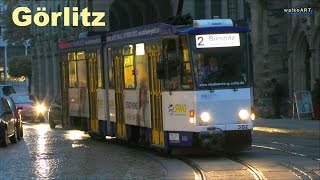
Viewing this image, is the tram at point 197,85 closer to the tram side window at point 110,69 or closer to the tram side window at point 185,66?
the tram side window at point 185,66

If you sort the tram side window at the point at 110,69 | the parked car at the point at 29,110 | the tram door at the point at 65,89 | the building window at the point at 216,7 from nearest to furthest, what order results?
the tram side window at the point at 110,69
the tram door at the point at 65,89
the parked car at the point at 29,110
the building window at the point at 216,7

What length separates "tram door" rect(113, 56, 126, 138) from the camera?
1936 centimetres

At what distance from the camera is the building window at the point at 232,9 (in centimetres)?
4856

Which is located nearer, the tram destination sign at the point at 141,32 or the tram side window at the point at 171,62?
the tram side window at the point at 171,62

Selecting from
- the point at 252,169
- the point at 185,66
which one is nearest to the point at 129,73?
the point at 185,66

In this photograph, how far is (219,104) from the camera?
52.1 ft

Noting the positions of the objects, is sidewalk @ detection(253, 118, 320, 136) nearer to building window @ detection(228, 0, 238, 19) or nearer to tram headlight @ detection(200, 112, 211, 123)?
tram headlight @ detection(200, 112, 211, 123)

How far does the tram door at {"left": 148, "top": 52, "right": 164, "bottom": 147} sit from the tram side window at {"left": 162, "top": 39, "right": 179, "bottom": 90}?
0.44m

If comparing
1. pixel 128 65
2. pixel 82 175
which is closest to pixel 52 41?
pixel 128 65

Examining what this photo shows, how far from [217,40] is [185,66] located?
3.14 feet

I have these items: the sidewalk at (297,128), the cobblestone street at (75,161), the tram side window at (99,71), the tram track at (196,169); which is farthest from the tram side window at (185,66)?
the sidewalk at (297,128)

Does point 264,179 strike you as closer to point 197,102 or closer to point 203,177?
point 203,177

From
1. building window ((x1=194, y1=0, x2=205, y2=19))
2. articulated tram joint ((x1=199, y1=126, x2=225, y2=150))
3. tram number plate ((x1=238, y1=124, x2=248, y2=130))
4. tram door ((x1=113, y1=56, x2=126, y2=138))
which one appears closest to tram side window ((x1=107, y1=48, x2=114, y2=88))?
tram door ((x1=113, y1=56, x2=126, y2=138))

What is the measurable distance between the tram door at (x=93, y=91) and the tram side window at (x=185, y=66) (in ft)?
19.7
